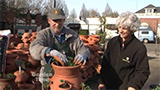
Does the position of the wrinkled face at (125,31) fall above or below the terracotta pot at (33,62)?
above

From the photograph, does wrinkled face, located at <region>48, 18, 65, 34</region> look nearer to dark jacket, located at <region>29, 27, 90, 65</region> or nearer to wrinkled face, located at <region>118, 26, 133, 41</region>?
dark jacket, located at <region>29, 27, 90, 65</region>

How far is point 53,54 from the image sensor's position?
1.55 meters

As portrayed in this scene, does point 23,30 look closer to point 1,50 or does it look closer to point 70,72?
point 1,50

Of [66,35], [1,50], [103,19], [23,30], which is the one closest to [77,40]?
[66,35]

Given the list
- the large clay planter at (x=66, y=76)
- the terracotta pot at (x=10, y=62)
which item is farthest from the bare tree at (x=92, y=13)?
the large clay planter at (x=66, y=76)

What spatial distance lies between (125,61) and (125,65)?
0.04 m

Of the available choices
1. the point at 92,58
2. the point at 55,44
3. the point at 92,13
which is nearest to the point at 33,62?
the point at 92,58

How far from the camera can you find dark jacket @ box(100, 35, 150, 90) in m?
1.61

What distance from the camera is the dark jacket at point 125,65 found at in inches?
63.2

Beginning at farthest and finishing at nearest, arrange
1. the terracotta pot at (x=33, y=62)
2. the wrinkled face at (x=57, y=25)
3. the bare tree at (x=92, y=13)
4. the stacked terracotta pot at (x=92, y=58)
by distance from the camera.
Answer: the bare tree at (x=92, y=13)
the stacked terracotta pot at (x=92, y=58)
the terracotta pot at (x=33, y=62)
the wrinkled face at (x=57, y=25)

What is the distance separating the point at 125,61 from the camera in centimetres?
172

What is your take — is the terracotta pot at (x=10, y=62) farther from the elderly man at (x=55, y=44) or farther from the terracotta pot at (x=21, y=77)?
the elderly man at (x=55, y=44)

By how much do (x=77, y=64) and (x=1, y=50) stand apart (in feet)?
5.16

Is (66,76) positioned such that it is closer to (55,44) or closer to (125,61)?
(55,44)
